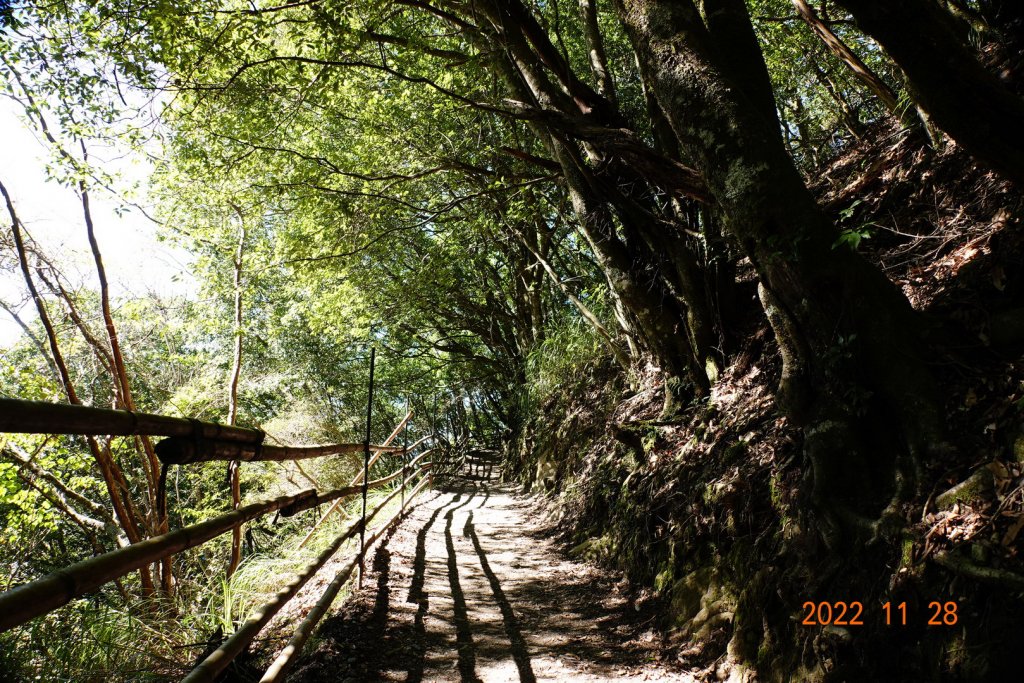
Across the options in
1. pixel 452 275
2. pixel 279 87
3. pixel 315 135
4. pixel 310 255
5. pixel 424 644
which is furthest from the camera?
pixel 452 275

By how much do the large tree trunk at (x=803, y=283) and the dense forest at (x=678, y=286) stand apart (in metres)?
0.01

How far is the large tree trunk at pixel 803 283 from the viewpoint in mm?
2615

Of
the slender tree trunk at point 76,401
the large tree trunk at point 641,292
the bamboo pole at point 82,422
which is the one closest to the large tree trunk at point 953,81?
the large tree trunk at point 641,292

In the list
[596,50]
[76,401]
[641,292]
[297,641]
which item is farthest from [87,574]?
[596,50]

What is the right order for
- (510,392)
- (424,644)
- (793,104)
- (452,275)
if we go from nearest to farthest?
1. (424,644)
2. (793,104)
3. (452,275)
4. (510,392)

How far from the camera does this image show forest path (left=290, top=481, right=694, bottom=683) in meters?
3.18

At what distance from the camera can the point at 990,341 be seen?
2451mm

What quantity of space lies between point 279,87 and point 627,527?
579 centimetres

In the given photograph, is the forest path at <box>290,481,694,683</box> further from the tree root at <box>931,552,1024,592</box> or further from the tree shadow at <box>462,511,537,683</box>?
the tree root at <box>931,552,1024,592</box>

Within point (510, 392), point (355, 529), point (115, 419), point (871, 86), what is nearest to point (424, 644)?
point (355, 529)

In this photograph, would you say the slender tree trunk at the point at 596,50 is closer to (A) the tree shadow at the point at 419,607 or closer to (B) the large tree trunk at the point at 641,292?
(B) the large tree trunk at the point at 641,292

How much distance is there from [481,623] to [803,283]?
308 cm

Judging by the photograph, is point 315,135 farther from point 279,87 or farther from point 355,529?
point 355,529

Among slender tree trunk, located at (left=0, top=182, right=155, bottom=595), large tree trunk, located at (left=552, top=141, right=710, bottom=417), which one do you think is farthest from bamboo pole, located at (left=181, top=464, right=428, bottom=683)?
large tree trunk, located at (left=552, top=141, right=710, bottom=417)
